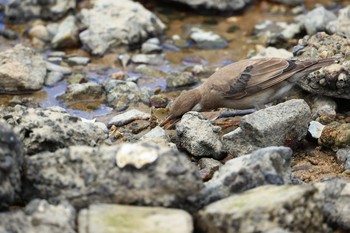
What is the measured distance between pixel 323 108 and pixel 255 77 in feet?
3.61

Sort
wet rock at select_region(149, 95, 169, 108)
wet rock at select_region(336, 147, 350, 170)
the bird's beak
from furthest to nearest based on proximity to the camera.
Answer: wet rock at select_region(149, 95, 169, 108) → the bird's beak → wet rock at select_region(336, 147, 350, 170)

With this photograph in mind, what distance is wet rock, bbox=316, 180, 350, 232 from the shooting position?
626 cm

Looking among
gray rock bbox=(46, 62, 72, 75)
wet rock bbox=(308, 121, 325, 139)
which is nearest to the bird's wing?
wet rock bbox=(308, 121, 325, 139)

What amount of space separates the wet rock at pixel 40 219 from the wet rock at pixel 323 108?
463cm

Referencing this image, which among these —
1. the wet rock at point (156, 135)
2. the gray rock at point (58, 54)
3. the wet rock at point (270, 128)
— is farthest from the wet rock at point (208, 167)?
the gray rock at point (58, 54)

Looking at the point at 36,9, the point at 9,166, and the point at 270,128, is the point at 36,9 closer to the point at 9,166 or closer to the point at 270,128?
the point at 270,128

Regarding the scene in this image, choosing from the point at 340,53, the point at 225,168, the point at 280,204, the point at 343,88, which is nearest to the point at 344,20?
the point at 340,53

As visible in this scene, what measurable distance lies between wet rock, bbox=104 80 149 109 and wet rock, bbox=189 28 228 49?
2.75 meters

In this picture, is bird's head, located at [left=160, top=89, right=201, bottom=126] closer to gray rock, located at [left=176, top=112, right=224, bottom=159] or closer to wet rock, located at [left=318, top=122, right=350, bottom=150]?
gray rock, located at [left=176, top=112, right=224, bottom=159]

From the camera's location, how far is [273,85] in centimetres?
Answer: 996

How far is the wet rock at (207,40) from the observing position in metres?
13.7

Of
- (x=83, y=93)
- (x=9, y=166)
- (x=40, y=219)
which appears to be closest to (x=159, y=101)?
(x=83, y=93)

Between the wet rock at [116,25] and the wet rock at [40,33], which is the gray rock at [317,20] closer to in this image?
the wet rock at [116,25]

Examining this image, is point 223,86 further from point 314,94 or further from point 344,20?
point 344,20
